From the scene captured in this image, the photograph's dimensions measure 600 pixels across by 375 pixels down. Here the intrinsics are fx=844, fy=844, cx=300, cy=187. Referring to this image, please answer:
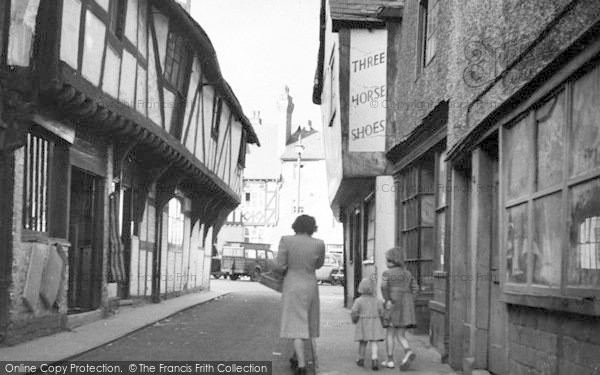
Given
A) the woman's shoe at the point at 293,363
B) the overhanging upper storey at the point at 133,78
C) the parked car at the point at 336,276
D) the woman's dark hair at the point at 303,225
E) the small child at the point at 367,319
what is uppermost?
the overhanging upper storey at the point at 133,78

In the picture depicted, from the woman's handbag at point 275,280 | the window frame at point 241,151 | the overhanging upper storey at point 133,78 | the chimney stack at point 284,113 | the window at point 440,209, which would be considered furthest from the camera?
the chimney stack at point 284,113

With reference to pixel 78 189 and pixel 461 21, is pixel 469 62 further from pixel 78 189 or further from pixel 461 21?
pixel 78 189

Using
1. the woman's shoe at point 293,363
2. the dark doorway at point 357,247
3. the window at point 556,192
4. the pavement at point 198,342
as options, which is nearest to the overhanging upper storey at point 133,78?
the pavement at point 198,342

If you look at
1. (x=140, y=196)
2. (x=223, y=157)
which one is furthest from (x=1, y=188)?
(x=223, y=157)

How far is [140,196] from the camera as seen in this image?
59.5 feet

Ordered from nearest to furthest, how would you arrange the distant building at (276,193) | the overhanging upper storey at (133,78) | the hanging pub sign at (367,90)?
1. the overhanging upper storey at (133,78)
2. the hanging pub sign at (367,90)
3. the distant building at (276,193)

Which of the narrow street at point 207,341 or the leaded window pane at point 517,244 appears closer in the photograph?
the leaded window pane at point 517,244

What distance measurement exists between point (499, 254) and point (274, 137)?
56.8 metres

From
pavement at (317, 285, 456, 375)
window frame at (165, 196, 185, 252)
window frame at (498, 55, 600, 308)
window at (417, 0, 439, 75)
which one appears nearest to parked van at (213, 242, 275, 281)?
window frame at (165, 196, 185, 252)

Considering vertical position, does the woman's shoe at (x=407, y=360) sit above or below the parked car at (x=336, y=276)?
above

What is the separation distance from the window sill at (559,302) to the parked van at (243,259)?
3658cm

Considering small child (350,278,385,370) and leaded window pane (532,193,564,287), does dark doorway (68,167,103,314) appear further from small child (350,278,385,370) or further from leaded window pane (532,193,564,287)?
leaded window pane (532,193,564,287)

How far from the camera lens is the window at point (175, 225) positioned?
21861mm

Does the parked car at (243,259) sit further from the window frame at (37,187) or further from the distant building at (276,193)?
the window frame at (37,187)
